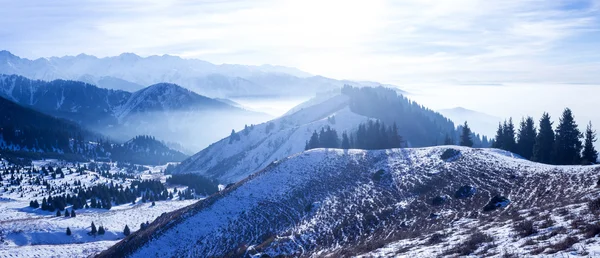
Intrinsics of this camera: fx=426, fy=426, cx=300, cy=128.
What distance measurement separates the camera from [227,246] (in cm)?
5306

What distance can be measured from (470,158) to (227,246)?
3812 centimetres

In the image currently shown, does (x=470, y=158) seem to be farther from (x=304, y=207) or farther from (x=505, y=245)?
(x=505, y=245)

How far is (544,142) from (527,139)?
1157 cm

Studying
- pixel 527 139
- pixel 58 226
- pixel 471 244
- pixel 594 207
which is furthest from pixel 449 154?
pixel 58 226

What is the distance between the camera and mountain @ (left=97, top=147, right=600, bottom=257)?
26.5 meters

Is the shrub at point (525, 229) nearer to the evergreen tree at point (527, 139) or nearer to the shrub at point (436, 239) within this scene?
the shrub at point (436, 239)

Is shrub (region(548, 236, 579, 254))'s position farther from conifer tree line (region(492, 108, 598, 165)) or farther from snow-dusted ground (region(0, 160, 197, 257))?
snow-dusted ground (region(0, 160, 197, 257))

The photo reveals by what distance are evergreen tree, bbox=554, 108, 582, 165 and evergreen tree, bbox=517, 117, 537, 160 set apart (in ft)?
49.5

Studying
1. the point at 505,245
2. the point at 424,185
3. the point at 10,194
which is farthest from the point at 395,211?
the point at 10,194

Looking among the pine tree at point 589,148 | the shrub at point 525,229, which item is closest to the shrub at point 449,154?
the pine tree at point 589,148

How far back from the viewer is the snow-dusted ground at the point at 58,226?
91.8 metres

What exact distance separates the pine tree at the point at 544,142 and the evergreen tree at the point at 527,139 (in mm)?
9365

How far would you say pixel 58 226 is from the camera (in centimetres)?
11112

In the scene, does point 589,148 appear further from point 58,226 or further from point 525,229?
point 58,226
